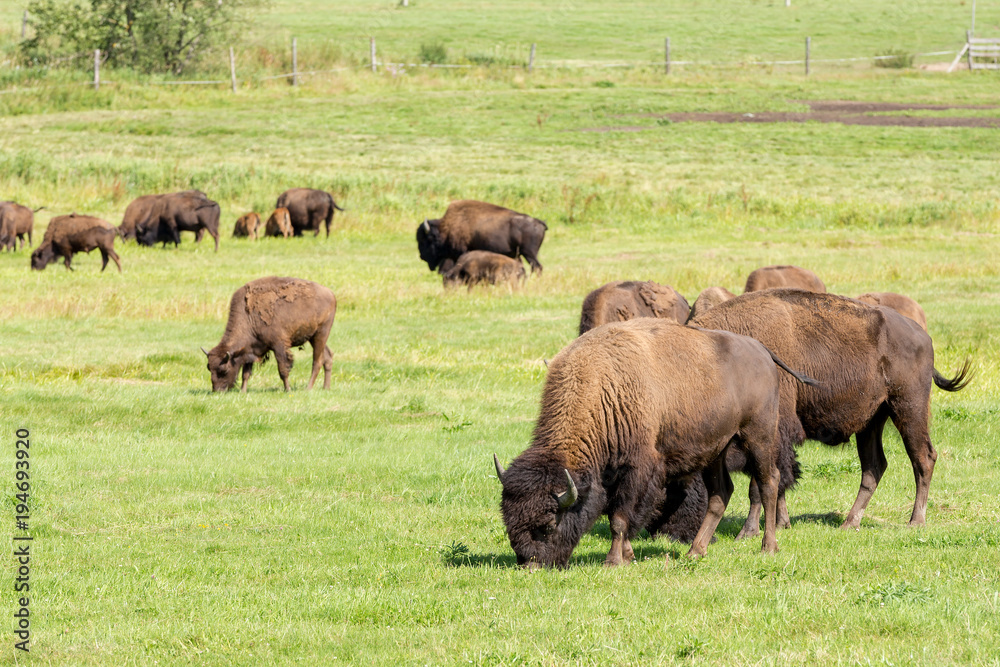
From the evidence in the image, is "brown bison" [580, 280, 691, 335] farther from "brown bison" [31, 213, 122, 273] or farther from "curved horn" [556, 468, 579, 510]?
"brown bison" [31, 213, 122, 273]

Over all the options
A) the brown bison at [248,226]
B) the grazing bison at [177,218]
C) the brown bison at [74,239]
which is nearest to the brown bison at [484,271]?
the brown bison at [74,239]

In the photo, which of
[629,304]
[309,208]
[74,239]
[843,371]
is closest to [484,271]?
[74,239]

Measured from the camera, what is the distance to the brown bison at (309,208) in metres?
36.4

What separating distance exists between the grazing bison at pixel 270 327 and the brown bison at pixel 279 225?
19368 mm

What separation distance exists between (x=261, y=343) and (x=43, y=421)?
3526mm

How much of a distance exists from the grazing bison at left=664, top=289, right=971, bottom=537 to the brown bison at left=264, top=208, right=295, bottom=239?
27.3 meters

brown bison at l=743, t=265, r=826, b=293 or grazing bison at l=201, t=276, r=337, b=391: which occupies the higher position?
brown bison at l=743, t=265, r=826, b=293

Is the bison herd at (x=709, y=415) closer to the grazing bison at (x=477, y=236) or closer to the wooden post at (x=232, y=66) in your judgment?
the grazing bison at (x=477, y=236)

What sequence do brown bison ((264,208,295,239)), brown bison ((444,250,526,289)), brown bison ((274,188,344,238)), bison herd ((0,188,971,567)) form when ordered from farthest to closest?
brown bison ((274,188,344,238)) < brown bison ((264,208,295,239)) < brown bison ((444,250,526,289)) < bison herd ((0,188,971,567))

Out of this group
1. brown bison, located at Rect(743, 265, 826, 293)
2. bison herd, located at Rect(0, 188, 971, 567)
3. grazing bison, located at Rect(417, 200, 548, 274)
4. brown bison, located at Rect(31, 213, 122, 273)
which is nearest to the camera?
bison herd, located at Rect(0, 188, 971, 567)

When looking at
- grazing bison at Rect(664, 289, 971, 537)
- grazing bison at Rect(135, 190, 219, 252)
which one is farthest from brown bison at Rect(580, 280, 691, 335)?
grazing bison at Rect(135, 190, 219, 252)

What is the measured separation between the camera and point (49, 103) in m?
56.0

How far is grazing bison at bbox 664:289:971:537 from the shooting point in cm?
957

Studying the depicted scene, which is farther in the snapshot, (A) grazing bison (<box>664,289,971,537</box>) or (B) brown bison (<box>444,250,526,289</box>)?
(B) brown bison (<box>444,250,526,289</box>)
